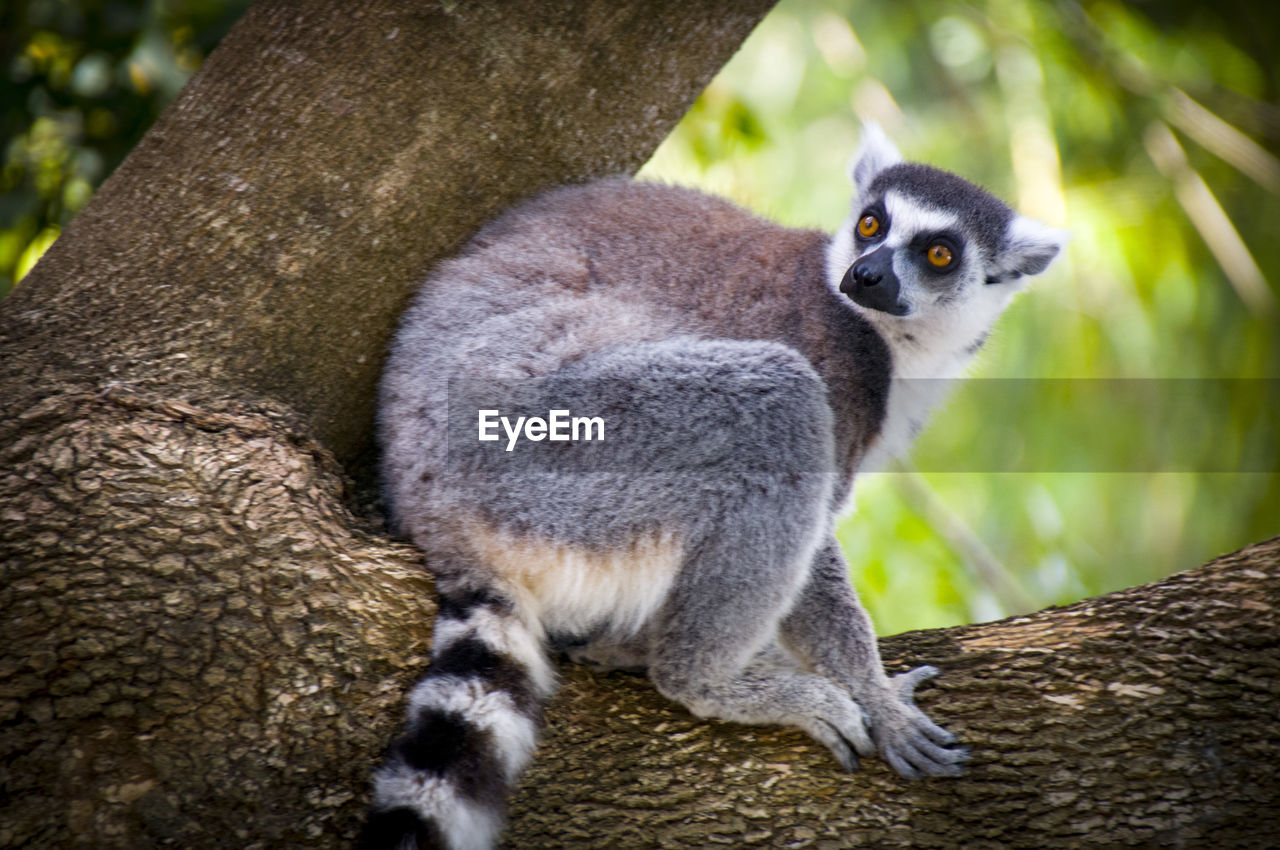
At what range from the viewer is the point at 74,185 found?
505cm

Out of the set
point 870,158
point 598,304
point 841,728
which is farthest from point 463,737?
point 870,158

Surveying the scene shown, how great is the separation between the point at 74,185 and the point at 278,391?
280cm

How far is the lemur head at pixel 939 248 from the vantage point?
3.75 meters

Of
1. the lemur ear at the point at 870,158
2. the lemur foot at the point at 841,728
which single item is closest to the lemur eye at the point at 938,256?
the lemur ear at the point at 870,158

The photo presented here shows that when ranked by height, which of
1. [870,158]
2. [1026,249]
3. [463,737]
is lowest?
[463,737]

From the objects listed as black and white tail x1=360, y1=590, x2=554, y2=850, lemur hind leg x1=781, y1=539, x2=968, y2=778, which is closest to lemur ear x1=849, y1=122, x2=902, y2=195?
lemur hind leg x1=781, y1=539, x2=968, y2=778

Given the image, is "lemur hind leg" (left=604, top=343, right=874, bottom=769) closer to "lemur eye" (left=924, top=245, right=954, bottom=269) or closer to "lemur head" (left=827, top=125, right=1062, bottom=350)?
"lemur head" (left=827, top=125, right=1062, bottom=350)

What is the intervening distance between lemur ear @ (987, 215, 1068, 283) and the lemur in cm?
52

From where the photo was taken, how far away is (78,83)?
458 centimetres

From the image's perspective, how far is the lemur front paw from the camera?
2.55 meters

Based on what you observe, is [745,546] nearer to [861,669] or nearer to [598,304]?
[861,669]

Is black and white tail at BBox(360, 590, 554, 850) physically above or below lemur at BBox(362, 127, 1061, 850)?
below

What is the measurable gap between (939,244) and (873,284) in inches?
18.3

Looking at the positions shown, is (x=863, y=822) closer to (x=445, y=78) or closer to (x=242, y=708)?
(x=242, y=708)
